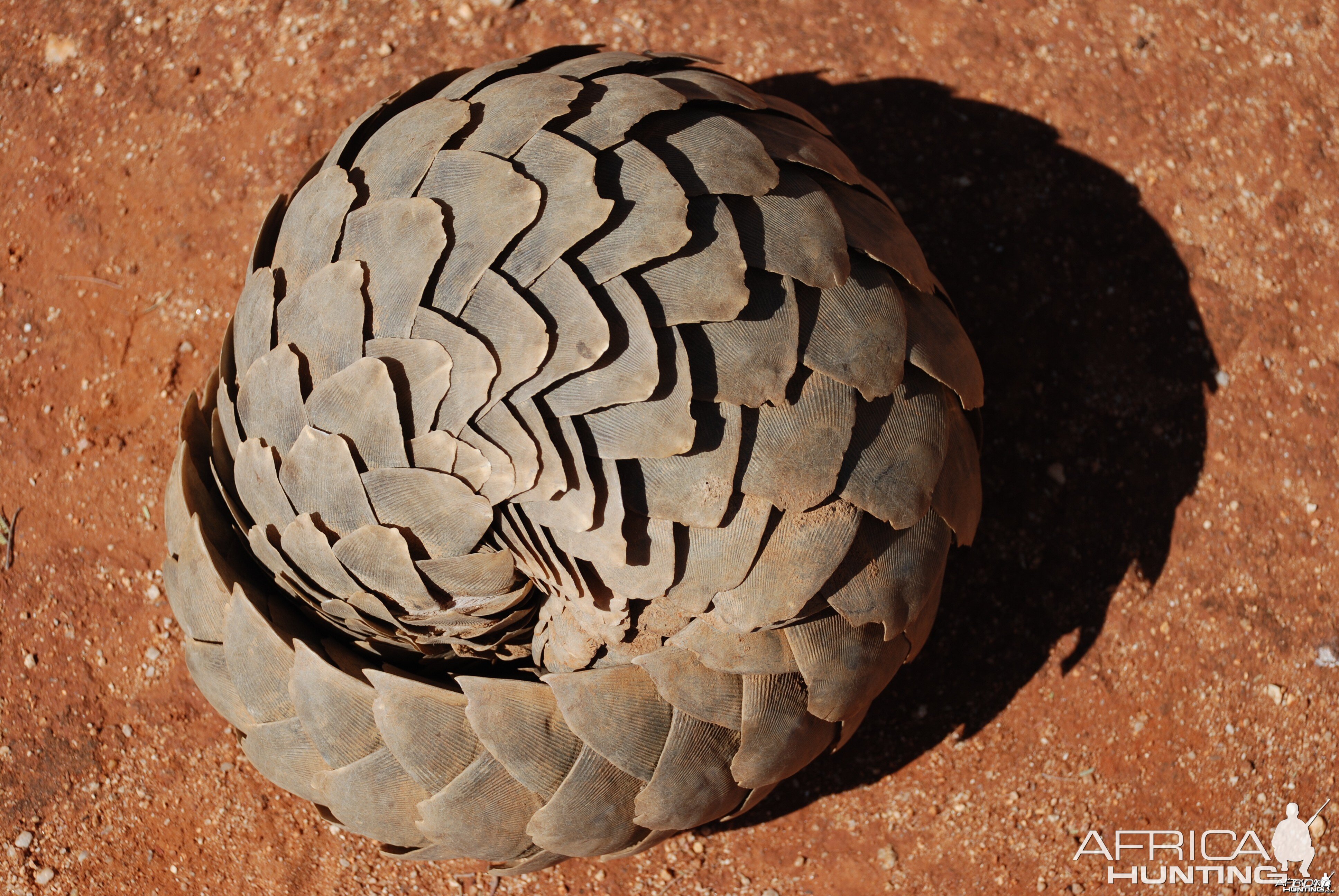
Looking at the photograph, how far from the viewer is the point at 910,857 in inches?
114

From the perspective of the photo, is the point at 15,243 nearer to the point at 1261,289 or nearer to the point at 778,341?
the point at 778,341

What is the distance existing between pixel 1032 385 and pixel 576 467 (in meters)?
1.94

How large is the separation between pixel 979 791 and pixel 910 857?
311 mm

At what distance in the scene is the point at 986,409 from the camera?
9.99 ft

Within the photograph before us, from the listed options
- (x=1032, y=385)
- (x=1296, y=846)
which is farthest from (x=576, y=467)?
(x=1296, y=846)

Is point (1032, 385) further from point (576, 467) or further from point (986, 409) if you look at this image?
point (576, 467)

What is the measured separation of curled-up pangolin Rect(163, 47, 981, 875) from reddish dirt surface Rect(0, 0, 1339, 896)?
1.07 meters

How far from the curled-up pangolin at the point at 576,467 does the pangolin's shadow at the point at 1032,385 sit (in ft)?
3.29

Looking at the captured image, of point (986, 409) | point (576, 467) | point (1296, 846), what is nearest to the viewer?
point (576, 467)
